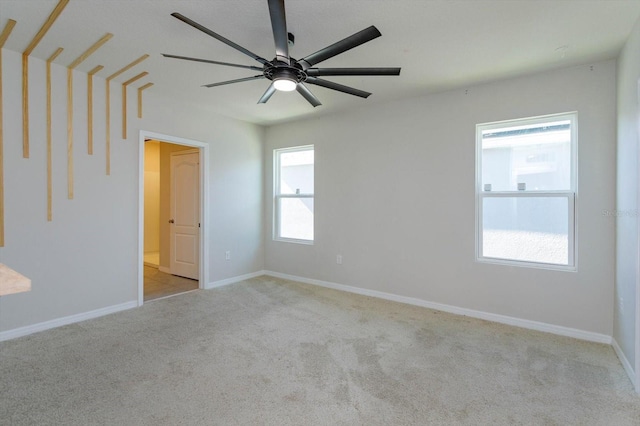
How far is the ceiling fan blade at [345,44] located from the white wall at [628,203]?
1.99 meters

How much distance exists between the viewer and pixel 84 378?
89.4 inches

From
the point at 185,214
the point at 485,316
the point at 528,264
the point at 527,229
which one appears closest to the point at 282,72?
the point at 527,229

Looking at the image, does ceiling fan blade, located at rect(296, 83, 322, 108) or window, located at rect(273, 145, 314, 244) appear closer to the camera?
ceiling fan blade, located at rect(296, 83, 322, 108)

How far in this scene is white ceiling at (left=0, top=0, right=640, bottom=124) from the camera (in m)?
2.17

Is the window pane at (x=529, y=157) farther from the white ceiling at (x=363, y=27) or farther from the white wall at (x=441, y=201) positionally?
the white ceiling at (x=363, y=27)

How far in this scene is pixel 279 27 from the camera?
176 centimetres

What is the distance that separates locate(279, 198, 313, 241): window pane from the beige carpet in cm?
184

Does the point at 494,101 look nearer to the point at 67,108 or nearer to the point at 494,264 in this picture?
the point at 494,264

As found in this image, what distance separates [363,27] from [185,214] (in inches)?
162

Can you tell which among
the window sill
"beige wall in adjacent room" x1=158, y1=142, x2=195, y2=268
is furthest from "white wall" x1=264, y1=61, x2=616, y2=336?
"beige wall in adjacent room" x1=158, y1=142, x2=195, y2=268

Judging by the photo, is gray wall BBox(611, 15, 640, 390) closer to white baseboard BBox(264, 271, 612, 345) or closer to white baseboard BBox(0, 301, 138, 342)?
white baseboard BBox(264, 271, 612, 345)

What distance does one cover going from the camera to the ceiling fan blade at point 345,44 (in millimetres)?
1791

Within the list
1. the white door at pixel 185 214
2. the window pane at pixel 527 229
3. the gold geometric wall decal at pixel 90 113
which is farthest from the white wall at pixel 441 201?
the gold geometric wall decal at pixel 90 113

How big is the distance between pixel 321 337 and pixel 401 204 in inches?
77.8
